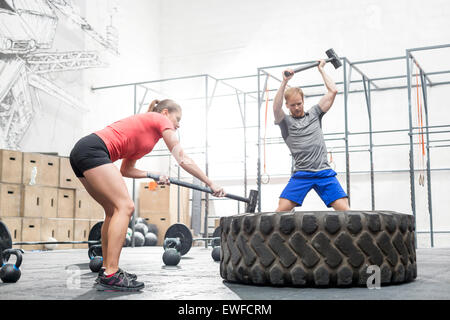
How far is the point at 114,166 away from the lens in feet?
6.70

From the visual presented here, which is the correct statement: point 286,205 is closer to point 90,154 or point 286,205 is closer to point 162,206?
point 90,154

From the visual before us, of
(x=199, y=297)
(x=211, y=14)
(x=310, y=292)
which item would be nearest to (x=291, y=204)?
(x=310, y=292)

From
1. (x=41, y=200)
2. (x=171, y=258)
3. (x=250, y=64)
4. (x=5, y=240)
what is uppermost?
(x=250, y=64)

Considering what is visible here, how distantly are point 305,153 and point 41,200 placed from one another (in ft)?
14.0

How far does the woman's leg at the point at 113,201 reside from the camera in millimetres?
1962

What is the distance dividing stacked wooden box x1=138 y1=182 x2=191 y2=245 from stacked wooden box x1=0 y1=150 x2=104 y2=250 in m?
1.26

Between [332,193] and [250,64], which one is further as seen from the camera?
[250,64]

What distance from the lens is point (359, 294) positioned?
166 cm

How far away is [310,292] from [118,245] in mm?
769

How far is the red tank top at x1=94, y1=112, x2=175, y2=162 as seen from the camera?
7.02 feet

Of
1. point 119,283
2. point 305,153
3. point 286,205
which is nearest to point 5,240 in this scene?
point 119,283

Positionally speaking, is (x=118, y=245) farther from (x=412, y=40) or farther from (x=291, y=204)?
(x=412, y=40)

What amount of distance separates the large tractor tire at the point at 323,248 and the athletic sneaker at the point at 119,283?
448 millimetres

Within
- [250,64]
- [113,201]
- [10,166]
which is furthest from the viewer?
[250,64]
